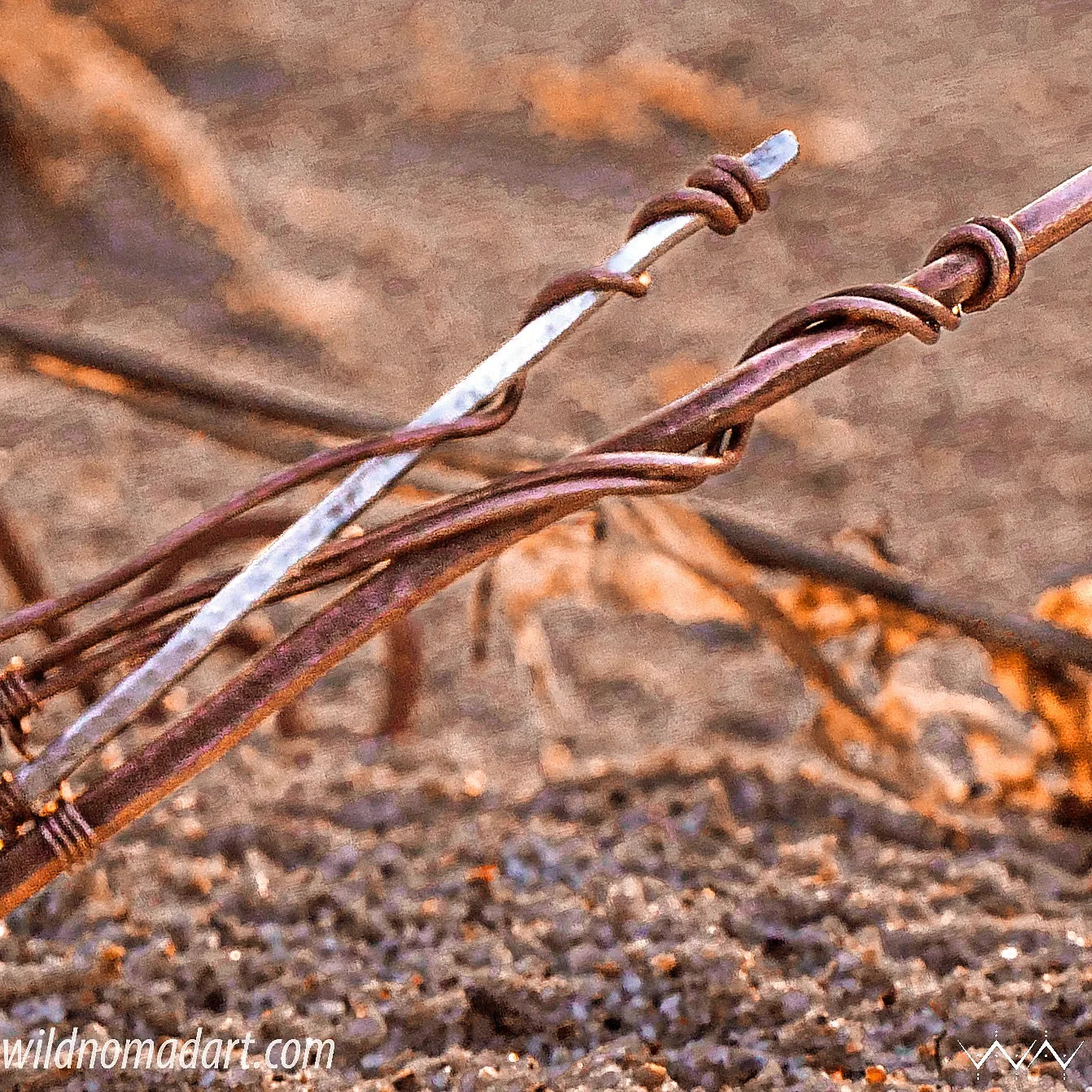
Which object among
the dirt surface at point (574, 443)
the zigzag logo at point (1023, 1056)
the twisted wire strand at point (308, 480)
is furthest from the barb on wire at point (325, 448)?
the twisted wire strand at point (308, 480)

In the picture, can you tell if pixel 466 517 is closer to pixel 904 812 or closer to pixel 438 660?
pixel 904 812

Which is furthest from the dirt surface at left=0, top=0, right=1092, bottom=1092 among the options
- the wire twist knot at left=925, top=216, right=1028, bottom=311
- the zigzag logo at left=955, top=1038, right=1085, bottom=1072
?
the wire twist knot at left=925, top=216, right=1028, bottom=311

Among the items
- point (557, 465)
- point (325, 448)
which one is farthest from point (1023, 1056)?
point (325, 448)

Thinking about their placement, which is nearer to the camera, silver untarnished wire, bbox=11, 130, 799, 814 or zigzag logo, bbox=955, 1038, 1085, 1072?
silver untarnished wire, bbox=11, 130, 799, 814

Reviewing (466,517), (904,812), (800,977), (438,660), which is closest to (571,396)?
(438,660)

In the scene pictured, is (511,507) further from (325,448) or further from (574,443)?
(574,443)

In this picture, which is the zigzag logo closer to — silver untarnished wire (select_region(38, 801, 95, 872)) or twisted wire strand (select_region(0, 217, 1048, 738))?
twisted wire strand (select_region(0, 217, 1048, 738))
